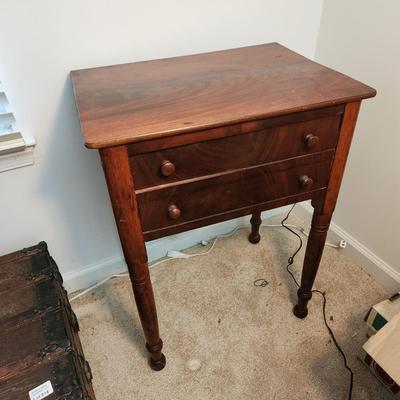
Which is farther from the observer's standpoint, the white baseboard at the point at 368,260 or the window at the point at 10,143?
the white baseboard at the point at 368,260

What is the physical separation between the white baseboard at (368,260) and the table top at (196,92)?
81 cm

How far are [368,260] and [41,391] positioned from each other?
1.21m

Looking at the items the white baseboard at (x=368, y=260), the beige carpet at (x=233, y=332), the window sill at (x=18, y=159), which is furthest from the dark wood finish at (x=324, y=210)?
the window sill at (x=18, y=159)

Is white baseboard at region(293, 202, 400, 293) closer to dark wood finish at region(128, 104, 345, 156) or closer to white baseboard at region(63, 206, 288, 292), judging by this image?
white baseboard at region(63, 206, 288, 292)

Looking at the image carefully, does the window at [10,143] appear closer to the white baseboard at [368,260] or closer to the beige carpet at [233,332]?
the beige carpet at [233,332]

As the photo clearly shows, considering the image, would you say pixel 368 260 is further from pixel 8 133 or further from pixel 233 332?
pixel 8 133

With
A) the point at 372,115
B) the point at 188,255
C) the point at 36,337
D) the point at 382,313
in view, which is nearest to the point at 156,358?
Result: the point at 36,337

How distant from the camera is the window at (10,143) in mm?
930

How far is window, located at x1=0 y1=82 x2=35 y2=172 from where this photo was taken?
93 centimetres

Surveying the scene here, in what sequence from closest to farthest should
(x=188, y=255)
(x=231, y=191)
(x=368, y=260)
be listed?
(x=231, y=191) < (x=368, y=260) < (x=188, y=255)

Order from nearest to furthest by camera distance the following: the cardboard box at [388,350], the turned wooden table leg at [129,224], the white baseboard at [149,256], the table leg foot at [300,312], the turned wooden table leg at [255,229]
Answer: the turned wooden table leg at [129,224] < the cardboard box at [388,350] < the table leg foot at [300,312] < the white baseboard at [149,256] < the turned wooden table leg at [255,229]

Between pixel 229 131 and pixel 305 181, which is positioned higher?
pixel 229 131

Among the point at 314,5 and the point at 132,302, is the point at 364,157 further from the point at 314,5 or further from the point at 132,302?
the point at 132,302

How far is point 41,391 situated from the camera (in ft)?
2.43
